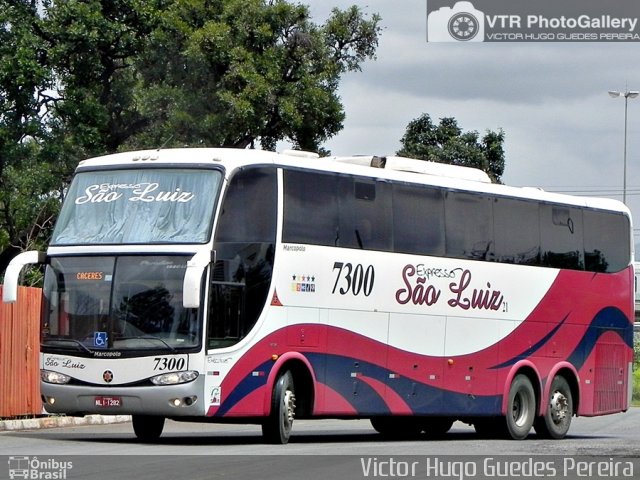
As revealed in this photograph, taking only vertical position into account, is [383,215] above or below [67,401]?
above

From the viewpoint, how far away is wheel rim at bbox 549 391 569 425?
915 inches

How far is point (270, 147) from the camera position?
3294 centimetres

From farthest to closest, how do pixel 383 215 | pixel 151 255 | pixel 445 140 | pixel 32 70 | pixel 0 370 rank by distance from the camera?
pixel 445 140, pixel 32 70, pixel 0 370, pixel 383 215, pixel 151 255

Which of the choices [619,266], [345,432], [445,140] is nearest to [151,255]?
[345,432]

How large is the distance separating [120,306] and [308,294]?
2650 millimetres

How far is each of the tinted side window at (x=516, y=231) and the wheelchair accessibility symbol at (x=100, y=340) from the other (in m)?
7.30

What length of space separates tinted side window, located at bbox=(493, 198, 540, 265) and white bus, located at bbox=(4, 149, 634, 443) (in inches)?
1.5

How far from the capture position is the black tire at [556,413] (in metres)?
23.2

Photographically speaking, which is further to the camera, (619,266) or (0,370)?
(619,266)

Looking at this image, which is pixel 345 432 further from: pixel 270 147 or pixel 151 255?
pixel 270 147

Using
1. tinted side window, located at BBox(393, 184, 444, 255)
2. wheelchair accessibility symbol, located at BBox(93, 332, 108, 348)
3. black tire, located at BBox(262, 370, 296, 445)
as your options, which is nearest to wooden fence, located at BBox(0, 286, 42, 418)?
wheelchair accessibility symbol, located at BBox(93, 332, 108, 348)

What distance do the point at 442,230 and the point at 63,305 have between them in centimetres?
618

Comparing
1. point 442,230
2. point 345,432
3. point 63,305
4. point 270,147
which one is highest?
point 270,147

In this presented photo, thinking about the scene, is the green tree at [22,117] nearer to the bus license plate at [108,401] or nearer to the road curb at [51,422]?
the road curb at [51,422]
